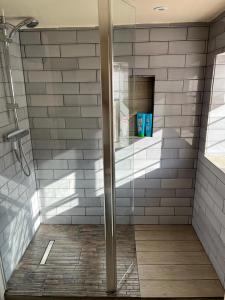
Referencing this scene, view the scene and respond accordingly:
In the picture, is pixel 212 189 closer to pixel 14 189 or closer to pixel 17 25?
pixel 14 189

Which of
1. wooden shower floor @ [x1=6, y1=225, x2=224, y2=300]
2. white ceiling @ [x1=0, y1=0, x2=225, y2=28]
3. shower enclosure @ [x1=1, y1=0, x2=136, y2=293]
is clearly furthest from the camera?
wooden shower floor @ [x1=6, y1=225, x2=224, y2=300]

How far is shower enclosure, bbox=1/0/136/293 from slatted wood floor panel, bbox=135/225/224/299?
153 millimetres

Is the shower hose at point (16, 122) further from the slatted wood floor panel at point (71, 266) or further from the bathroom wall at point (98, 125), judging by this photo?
→ the slatted wood floor panel at point (71, 266)

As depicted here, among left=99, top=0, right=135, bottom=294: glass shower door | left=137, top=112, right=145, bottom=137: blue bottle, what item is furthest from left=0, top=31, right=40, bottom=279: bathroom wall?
left=137, top=112, right=145, bottom=137: blue bottle

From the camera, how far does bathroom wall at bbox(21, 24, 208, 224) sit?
2033mm

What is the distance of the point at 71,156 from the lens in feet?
7.54

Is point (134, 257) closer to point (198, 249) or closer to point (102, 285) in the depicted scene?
point (102, 285)

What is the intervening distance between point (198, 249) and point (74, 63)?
206 cm

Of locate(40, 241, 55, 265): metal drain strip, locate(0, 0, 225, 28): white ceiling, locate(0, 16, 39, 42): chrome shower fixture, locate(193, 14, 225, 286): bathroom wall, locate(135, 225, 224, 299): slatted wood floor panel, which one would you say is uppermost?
locate(0, 0, 225, 28): white ceiling

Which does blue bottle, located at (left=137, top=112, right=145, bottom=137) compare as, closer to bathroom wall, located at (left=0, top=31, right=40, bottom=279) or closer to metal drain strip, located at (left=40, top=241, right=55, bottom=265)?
bathroom wall, located at (left=0, top=31, right=40, bottom=279)

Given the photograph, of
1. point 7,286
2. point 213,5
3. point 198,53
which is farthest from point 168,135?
point 7,286

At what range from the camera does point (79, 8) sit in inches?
64.3

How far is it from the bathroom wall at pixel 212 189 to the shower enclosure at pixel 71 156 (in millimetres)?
676

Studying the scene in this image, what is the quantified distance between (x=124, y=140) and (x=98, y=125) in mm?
310
